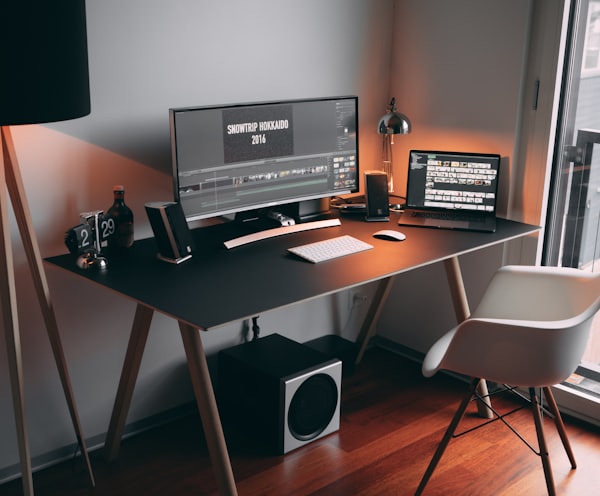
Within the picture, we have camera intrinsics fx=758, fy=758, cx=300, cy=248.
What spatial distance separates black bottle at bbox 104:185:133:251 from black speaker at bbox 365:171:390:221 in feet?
3.13

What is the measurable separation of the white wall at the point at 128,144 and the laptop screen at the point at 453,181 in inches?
22.2

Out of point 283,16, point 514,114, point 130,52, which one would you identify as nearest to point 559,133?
point 514,114

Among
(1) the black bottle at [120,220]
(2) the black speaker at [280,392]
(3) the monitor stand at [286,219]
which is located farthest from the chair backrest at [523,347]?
(1) the black bottle at [120,220]

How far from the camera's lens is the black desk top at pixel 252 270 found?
6.93 ft

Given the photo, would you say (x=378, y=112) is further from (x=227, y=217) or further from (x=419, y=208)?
(x=227, y=217)

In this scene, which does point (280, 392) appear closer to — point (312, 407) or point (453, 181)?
point (312, 407)

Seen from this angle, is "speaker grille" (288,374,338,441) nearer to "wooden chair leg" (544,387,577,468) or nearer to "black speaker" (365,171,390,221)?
"black speaker" (365,171,390,221)

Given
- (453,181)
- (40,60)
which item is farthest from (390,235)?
(40,60)

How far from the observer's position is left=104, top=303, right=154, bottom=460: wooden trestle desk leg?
2545mm

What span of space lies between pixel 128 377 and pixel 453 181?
58.0 inches

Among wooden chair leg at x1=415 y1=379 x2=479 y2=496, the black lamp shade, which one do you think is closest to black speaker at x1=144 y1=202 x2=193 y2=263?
the black lamp shade

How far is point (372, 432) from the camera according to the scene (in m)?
2.92

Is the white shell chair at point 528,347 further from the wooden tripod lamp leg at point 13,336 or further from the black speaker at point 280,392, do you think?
the wooden tripod lamp leg at point 13,336

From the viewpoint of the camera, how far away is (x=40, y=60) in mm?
1839
